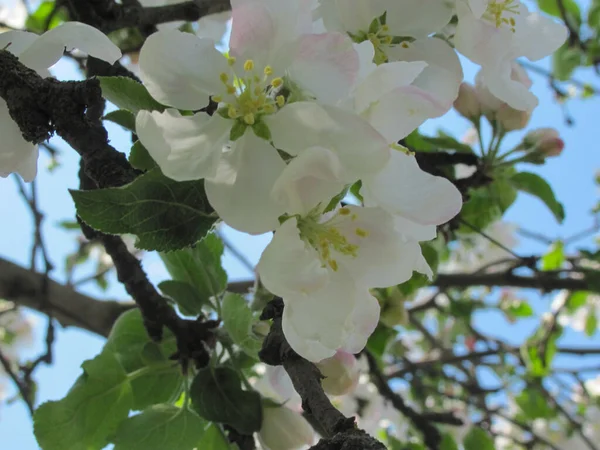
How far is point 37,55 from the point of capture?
2.15ft

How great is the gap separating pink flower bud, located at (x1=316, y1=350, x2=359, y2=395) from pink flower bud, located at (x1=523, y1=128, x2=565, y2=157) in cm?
78

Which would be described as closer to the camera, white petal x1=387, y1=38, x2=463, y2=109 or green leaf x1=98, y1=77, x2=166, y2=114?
green leaf x1=98, y1=77, x2=166, y2=114

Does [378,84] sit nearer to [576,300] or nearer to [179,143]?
[179,143]

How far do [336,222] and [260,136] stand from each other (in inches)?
4.4

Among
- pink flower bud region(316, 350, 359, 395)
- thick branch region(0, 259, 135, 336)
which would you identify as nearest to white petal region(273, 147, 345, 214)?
pink flower bud region(316, 350, 359, 395)

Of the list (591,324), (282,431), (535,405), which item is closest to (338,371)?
(282,431)

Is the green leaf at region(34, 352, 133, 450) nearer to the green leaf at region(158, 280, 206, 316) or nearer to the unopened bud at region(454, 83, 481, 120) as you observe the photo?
the green leaf at region(158, 280, 206, 316)

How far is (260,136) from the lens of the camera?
56 centimetres

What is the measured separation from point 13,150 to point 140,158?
14 centimetres

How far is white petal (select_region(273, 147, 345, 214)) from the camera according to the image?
49cm

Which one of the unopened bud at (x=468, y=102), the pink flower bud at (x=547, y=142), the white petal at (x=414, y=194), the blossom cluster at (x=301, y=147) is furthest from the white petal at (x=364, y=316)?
the pink flower bud at (x=547, y=142)

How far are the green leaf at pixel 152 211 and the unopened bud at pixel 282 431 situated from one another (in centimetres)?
40

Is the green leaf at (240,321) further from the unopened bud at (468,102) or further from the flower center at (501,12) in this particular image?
the unopened bud at (468,102)

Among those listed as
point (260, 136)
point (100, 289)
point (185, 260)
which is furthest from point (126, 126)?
point (100, 289)
